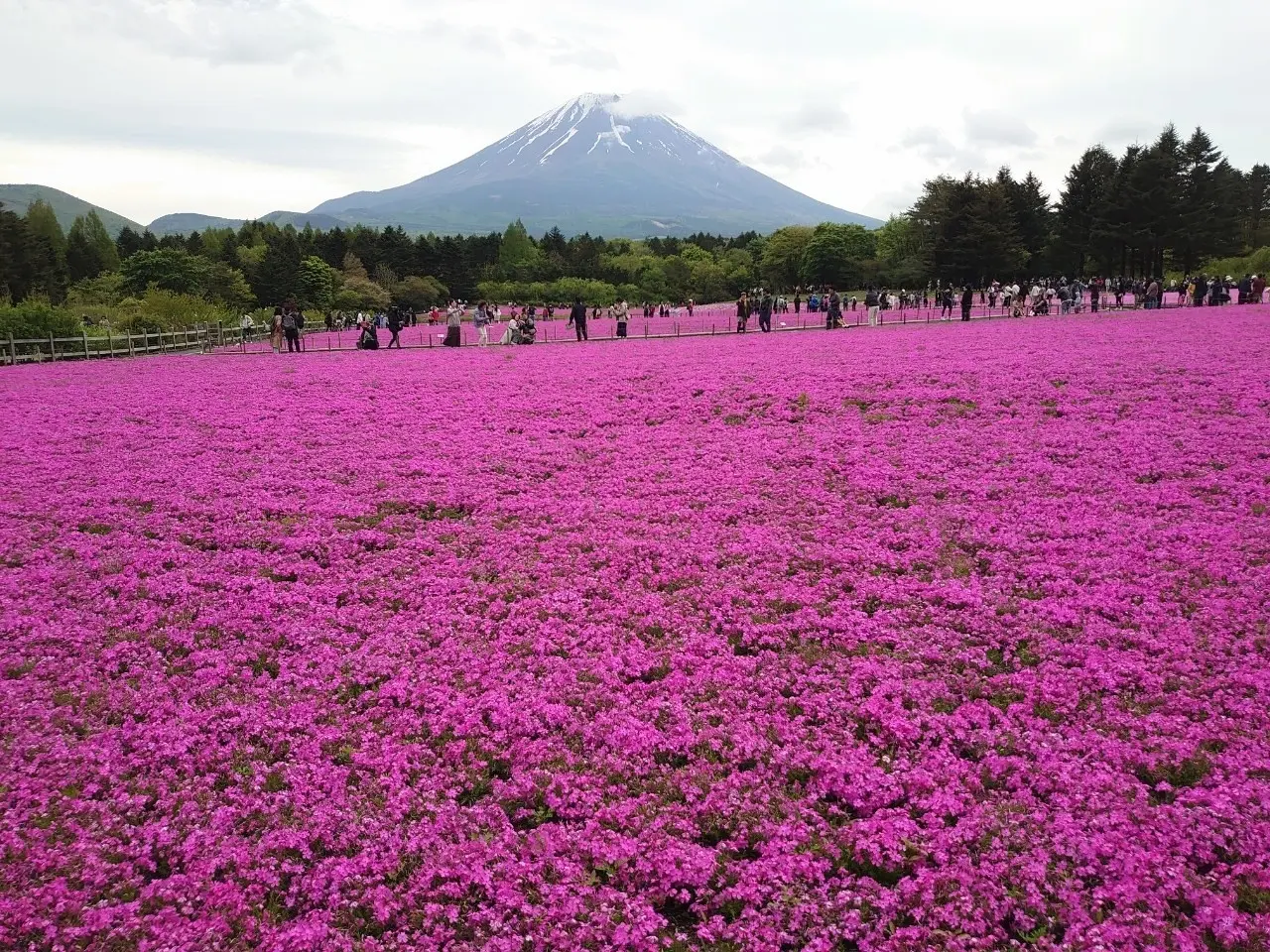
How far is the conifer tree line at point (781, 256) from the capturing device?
255ft

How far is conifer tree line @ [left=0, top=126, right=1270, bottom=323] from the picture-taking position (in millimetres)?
77625

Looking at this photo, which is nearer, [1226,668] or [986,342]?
[1226,668]

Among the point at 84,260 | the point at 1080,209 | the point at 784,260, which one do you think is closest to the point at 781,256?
the point at 784,260

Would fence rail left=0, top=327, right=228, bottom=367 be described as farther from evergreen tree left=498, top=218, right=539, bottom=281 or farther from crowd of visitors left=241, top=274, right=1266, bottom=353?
evergreen tree left=498, top=218, right=539, bottom=281

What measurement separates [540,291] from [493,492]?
317 ft

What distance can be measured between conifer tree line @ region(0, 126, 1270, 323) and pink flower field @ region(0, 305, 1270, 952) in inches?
1997

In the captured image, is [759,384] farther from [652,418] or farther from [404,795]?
[404,795]

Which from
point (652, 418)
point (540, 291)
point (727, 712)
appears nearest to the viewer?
point (727, 712)

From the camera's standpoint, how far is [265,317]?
7938cm

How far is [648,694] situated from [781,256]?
11337 cm

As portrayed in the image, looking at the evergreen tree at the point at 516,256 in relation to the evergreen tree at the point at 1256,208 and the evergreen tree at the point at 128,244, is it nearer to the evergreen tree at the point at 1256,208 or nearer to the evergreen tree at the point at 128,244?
the evergreen tree at the point at 128,244

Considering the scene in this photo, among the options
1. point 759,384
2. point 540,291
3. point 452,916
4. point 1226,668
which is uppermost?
point 540,291

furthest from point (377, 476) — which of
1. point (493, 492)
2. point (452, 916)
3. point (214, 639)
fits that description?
point (452, 916)

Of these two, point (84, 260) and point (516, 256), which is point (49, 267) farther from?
point (516, 256)
